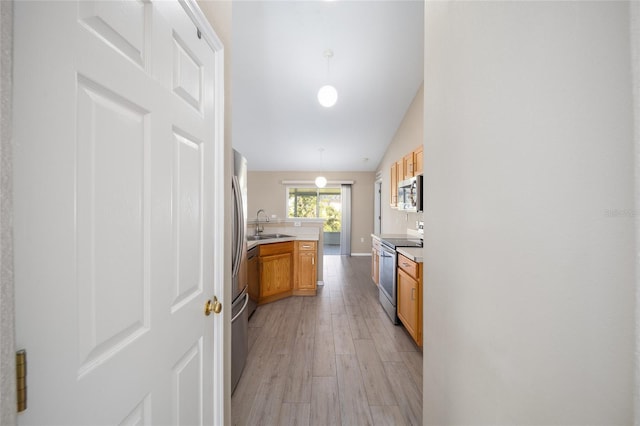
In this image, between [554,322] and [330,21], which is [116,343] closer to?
[554,322]

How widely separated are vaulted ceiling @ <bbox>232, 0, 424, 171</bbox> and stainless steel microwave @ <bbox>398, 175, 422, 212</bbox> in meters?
1.57

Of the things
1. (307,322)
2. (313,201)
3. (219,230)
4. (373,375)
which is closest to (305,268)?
(307,322)

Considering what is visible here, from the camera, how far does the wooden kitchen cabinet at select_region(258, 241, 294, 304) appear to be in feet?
Answer: 11.3

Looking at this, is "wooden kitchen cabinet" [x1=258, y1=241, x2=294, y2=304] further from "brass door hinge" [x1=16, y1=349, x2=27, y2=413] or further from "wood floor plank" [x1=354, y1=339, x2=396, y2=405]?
"brass door hinge" [x1=16, y1=349, x2=27, y2=413]

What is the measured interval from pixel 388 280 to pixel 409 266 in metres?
0.68

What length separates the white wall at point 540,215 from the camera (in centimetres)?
48

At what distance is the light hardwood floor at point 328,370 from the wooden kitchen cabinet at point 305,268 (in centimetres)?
47

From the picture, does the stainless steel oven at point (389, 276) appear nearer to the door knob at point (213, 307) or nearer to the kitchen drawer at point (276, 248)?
the kitchen drawer at point (276, 248)

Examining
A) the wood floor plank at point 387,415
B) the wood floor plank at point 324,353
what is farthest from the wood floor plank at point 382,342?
the wood floor plank at point 387,415

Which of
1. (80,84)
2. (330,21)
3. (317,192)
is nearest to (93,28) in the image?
(80,84)

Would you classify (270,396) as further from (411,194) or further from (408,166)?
(408,166)

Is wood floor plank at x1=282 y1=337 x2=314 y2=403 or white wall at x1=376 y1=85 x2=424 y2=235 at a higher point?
white wall at x1=376 y1=85 x2=424 y2=235

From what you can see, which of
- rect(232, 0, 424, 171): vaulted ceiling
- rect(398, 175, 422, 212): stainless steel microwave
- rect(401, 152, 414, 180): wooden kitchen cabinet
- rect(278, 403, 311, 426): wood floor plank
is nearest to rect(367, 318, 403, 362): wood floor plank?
rect(278, 403, 311, 426): wood floor plank

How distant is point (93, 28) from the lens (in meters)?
0.52
